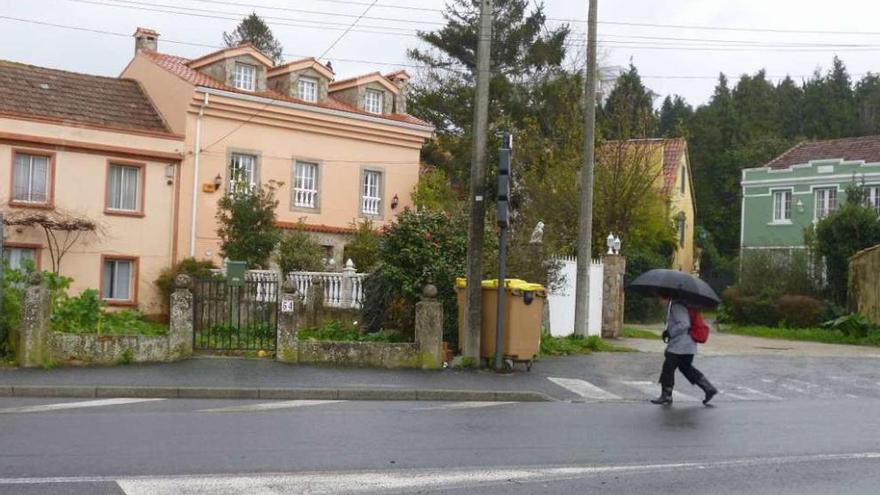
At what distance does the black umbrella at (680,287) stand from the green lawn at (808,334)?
15.0 meters

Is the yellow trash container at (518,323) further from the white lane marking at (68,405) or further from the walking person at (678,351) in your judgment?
the white lane marking at (68,405)

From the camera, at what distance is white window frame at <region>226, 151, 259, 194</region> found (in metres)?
33.1

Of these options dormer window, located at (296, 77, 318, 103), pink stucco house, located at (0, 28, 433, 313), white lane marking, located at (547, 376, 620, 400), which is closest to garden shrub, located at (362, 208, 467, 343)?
white lane marking, located at (547, 376, 620, 400)

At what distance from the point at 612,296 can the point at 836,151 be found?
25.9 metres

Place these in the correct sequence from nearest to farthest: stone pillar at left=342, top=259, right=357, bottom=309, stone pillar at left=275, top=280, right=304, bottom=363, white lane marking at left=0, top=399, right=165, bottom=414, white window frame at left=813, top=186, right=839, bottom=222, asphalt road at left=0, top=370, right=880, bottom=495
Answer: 1. asphalt road at left=0, top=370, right=880, bottom=495
2. white lane marking at left=0, top=399, right=165, bottom=414
3. stone pillar at left=275, top=280, right=304, bottom=363
4. stone pillar at left=342, top=259, right=357, bottom=309
5. white window frame at left=813, top=186, right=839, bottom=222

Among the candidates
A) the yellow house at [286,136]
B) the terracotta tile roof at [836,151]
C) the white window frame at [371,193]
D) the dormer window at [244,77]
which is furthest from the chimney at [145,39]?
the terracotta tile roof at [836,151]

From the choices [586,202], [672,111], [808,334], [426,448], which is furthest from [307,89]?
[672,111]

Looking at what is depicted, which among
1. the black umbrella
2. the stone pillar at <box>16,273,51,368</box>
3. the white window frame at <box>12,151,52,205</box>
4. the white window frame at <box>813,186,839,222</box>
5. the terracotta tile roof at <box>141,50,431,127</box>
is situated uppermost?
the terracotta tile roof at <box>141,50,431,127</box>

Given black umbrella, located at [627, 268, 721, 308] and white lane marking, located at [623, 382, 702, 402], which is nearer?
black umbrella, located at [627, 268, 721, 308]

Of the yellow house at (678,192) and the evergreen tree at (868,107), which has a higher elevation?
the evergreen tree at (868,107)

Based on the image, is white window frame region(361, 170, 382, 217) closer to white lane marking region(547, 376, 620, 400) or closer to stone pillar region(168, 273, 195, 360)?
stone pillar region(168, 273, 195, 360)

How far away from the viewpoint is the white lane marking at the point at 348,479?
7.80 meters

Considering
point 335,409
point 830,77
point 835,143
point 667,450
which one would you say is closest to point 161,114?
point 335,409

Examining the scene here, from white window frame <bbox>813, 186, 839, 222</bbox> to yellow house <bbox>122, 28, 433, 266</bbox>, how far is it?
1846cm
